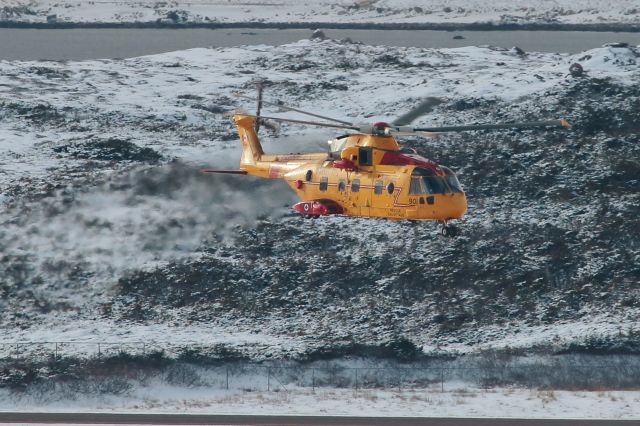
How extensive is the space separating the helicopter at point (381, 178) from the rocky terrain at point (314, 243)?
11.0 metres

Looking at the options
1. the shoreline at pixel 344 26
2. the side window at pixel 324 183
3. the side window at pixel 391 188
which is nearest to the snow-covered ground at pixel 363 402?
the side window at pixel 324 183

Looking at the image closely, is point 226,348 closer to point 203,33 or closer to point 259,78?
point 259,78

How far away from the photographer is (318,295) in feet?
180

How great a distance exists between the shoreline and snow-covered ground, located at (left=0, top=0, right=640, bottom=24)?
1145 millimetres

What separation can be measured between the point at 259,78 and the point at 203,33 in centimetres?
2376

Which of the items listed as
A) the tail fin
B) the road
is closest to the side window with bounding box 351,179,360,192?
the tail fin

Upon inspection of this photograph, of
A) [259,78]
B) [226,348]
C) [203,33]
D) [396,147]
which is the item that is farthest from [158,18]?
[396,147]

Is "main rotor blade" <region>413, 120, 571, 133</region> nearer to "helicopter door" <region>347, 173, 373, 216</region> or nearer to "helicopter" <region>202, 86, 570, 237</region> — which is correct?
"helicopter" <region>202, 86, 570, 237</region>

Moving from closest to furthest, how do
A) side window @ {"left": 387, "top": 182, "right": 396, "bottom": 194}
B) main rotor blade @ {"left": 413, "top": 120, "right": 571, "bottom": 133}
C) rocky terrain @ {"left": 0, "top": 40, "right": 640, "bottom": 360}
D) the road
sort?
main rotor blade @ {"left": 413, "top": 120, "right": 571, "bottom": 133} < side window @ {"left": 387, "top": 182, "right": 396, "bottom": 194} < the road < rocky terrain @ {"left": 0, "top": 40, "right": 640, "bottom": 360}

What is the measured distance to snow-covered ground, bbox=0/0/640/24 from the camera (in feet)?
342

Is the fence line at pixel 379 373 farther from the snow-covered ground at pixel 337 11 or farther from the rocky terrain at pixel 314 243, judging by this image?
the snow-covered ground at pixel 337 11

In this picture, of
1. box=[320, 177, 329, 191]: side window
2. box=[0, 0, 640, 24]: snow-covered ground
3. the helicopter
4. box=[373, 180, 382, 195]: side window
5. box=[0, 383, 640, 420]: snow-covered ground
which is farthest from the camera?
box=[0, 0, 640, 24]: snow-covered ground

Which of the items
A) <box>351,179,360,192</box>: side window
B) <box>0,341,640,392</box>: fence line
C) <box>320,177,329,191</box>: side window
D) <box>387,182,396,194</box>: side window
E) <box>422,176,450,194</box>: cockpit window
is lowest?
<box>0,341,640,392</box>: fence line

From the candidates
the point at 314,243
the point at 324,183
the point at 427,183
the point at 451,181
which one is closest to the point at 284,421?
the point at 324,183
